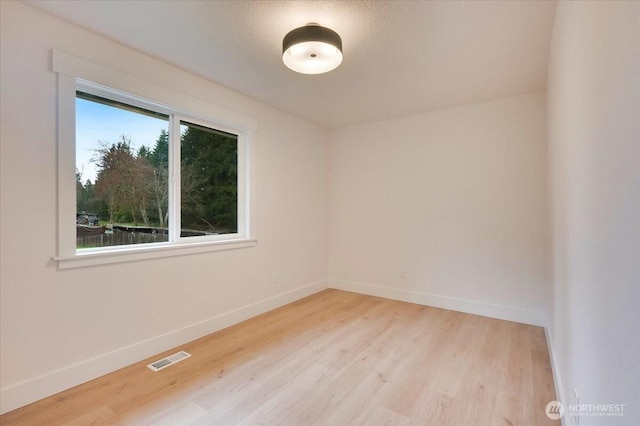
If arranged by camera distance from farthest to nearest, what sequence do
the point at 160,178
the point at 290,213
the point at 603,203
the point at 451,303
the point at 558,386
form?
1. the point at 290,213
2. the point at 451,303
3. the point at 160,178
4. the point at 558,386
5. the point at 603,203

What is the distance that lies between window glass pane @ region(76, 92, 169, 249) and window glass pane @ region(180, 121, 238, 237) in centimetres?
18

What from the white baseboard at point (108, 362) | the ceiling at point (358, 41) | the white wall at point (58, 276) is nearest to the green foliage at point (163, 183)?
the white wall at point (58, 276)

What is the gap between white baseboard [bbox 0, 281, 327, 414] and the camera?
1.79m

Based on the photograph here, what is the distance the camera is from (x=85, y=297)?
6.82 feet

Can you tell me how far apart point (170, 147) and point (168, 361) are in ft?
5.99

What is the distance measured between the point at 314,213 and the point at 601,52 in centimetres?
360

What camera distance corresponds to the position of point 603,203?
93 cm

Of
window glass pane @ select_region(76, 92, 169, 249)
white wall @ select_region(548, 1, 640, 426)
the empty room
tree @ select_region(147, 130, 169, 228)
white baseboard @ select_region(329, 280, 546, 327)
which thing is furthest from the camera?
white baseboard @ select_region(329, 280, 546, 327)

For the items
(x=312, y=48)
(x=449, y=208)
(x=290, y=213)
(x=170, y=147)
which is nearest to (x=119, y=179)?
(x=170, y=147)

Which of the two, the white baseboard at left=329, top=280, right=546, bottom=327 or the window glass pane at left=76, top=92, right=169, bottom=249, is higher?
the window glass pane at left=76, top=92, right=169, bottom=249

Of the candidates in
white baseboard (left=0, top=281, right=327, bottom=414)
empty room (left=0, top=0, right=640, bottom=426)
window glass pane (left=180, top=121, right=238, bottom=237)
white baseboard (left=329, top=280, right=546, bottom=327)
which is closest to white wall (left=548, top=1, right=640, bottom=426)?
empty room (left=0, top=0, right=640, bottom=426)

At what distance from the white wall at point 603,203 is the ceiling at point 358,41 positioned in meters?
0.65

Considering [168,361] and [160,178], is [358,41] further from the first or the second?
[168,361]

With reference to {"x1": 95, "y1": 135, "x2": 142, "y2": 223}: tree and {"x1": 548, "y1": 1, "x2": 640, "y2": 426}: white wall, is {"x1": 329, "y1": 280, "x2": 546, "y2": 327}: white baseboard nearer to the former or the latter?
{"x1": 548, "y1": 1, "x2": 640, "y2": 426}: white wall
